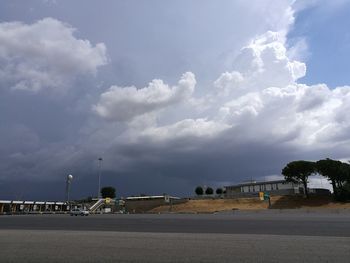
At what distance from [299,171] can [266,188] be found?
108ft

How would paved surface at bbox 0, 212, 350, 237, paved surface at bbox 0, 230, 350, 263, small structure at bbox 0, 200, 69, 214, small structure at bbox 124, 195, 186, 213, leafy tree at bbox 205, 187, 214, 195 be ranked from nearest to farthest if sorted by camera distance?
paved surface at bbox 0, 230, 350, 263
paved surface at bbox 0, 212, 350, 237
small structure at bbox 0, 200, 69, 214
small structure at bbox 124, 195, 186, 213
leafy tree at bbox 205, 187, 214, 195

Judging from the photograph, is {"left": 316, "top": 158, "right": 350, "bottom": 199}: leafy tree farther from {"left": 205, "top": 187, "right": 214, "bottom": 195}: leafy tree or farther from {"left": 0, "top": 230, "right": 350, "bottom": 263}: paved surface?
{"left": 0, "top": 230, "right": 350, "bottom": 263}: paved surface

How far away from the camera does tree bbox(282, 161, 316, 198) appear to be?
11350 cm

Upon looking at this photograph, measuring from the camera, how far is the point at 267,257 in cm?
1321

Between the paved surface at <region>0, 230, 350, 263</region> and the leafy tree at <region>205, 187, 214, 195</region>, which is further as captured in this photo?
the leafy tree at <region>205, 187, 214, 195</region>

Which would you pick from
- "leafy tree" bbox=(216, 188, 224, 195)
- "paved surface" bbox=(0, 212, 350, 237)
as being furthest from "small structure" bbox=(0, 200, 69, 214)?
"paved surface" bbox=(0, 212, 350, 237)

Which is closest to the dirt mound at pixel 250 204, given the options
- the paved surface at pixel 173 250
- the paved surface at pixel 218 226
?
the paved surface at pixel 218 226

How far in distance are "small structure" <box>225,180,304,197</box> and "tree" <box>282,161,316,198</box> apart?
18.5ft

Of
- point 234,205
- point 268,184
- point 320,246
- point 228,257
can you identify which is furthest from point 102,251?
point 268,184

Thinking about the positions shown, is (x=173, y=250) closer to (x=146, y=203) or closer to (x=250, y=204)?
(x=250, y=204)

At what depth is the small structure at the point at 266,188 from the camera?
123312 millimetres

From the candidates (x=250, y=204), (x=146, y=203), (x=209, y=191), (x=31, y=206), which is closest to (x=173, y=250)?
(x=250, y=204)

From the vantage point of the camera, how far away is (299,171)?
115 meters

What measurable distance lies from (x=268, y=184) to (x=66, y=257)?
13935 centimetres
